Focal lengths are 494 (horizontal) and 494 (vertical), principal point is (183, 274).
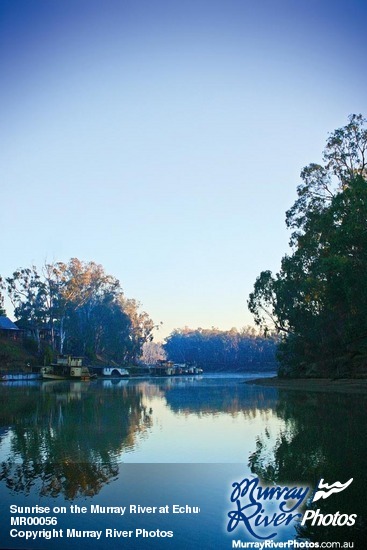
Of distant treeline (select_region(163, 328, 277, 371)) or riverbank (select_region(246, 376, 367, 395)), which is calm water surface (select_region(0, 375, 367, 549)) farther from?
distant treeline (select_region(163, 328, 277, 371))

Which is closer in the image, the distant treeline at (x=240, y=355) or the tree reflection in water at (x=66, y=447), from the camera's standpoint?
the tree reflection in water at (x=66, y=447)

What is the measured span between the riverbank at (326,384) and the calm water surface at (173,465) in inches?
773

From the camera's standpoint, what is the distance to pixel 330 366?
56844mm

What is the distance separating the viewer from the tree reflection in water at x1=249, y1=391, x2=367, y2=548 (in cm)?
898

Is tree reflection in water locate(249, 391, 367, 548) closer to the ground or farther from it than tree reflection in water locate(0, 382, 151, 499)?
closer to the ground

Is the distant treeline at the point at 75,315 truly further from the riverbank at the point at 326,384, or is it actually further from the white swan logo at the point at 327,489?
the white swan logo at the point at 327,489

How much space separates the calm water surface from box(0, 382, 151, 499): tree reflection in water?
37mm

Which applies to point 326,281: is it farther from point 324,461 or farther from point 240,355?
point 240,355

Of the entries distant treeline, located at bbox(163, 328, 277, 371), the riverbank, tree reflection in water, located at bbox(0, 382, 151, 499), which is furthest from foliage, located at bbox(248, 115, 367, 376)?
distant treeline, located at bbox(163, 328, 277, 371)

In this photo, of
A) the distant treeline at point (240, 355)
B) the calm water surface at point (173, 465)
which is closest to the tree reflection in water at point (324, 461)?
the calm water surface at point (173, 465)

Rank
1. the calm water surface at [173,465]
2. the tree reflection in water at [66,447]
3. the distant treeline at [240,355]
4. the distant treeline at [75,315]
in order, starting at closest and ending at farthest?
1. the calm water surface at [173,465]
2. the tree reflection in water at [66,447]
3. the distant treeline at [75,315]
4. the distant treeline at [240,355]

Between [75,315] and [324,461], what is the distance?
331 feet

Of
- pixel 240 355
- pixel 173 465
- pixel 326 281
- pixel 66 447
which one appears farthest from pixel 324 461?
pixel 240 355

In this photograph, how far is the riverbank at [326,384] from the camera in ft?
141
